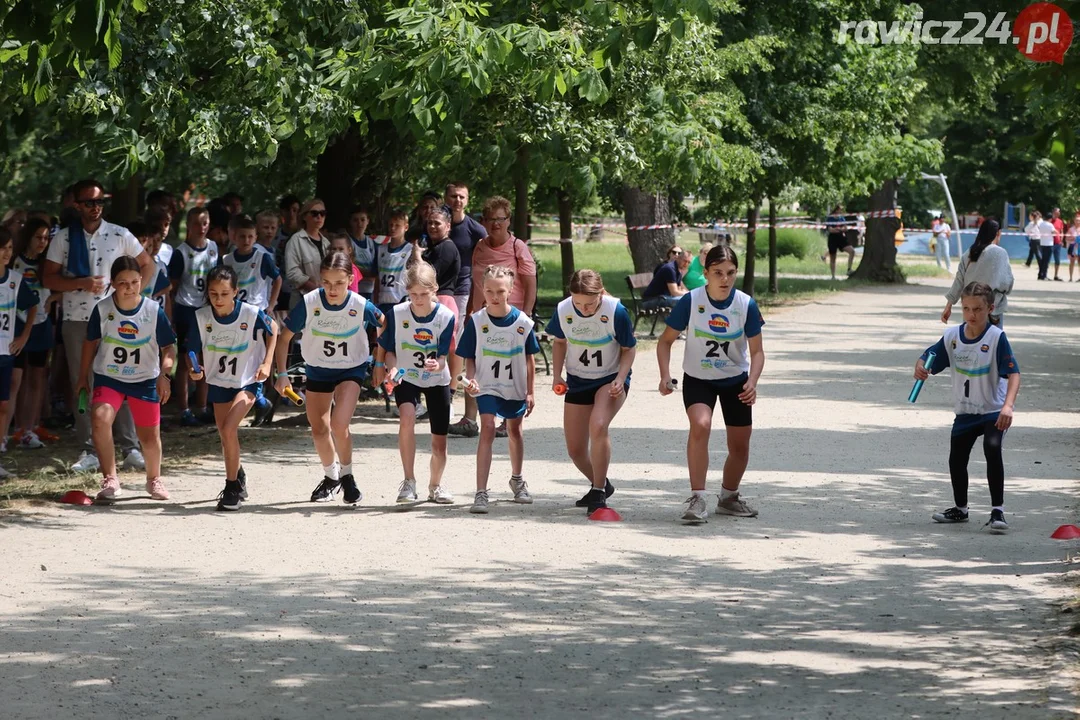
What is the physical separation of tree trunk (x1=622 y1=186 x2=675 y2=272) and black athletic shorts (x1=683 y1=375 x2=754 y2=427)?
18.3 meters

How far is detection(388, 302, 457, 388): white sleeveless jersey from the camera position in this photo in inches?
392

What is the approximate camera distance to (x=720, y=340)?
370 inches

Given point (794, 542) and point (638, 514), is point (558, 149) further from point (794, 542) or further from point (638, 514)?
point (794, 542)

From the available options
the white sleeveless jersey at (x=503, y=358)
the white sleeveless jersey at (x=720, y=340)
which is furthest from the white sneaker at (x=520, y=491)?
the white sleeveless jersey at (x=720, y=340)

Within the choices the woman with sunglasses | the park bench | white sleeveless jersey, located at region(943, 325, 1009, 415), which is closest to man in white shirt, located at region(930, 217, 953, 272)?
the park bench

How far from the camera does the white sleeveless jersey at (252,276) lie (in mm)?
12781

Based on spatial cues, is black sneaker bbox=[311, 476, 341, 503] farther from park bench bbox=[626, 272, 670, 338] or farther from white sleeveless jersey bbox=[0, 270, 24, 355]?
park bench bbox=[626, 272, 670, 338]

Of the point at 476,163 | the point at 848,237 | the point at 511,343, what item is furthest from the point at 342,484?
the point at 848,237

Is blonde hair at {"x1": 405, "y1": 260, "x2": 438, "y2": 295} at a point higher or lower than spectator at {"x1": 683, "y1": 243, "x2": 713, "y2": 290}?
higher

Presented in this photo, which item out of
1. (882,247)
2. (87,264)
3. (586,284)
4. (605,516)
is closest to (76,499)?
(87,264)

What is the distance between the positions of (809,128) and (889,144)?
3596mm

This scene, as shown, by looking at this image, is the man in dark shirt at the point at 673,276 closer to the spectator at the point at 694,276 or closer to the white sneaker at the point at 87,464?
the spectator at the point at 694,276

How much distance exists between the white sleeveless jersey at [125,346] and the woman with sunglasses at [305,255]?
3341 millimetres

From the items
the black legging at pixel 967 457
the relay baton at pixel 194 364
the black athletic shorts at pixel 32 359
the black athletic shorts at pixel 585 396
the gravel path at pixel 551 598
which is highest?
the relay baton at pixel 194 364
